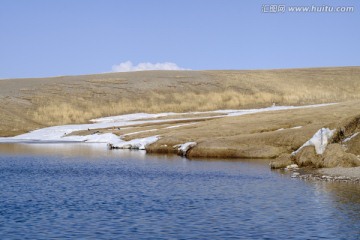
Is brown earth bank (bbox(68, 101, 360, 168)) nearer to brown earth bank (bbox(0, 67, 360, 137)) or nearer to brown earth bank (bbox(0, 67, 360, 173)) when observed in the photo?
brown earth bank (bbox(0, 67, 360, 173))

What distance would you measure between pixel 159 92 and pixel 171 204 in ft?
354

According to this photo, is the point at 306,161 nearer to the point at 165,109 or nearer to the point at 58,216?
the point at 58,216

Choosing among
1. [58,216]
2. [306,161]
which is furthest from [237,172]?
[58,216]

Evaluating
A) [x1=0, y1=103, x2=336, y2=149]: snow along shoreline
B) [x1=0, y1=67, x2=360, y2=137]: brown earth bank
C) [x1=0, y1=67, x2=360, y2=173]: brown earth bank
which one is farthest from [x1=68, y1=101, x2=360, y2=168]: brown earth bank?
[x1=0, y1=67, x2=360, y2=137]: brown earth bank

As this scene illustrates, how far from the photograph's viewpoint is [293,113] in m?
75.0

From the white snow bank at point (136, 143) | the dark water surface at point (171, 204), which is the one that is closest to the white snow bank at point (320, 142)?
the dark water surface at point (171, 204)

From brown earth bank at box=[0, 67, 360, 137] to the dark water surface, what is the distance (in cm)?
6509

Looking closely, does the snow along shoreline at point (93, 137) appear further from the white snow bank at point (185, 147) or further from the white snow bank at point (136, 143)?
the white snow bank at point (185, 147)

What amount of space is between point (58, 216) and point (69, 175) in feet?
53.5

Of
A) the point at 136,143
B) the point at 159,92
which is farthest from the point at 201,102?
the point at 136,143

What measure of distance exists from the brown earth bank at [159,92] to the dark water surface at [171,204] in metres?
65.1

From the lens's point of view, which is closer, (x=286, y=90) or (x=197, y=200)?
(x=197, y=200)

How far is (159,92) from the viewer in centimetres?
13638

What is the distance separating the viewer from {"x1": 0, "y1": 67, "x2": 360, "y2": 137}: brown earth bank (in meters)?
120
